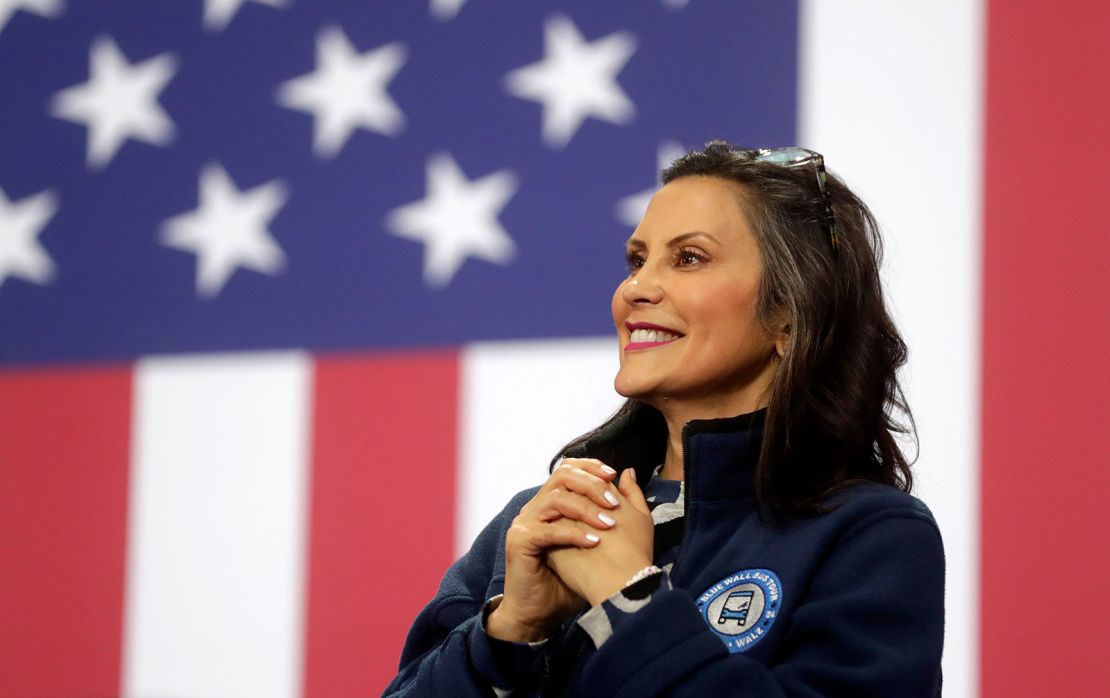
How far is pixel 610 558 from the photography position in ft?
3.89

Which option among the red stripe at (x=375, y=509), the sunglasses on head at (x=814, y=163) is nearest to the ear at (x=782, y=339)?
the sunglasses on head at (x=814, y=163)

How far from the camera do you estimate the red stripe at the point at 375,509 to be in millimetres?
2344

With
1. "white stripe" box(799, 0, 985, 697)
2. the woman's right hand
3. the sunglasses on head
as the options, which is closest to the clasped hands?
the woman's right hand

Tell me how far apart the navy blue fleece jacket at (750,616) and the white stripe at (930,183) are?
2.36 ft

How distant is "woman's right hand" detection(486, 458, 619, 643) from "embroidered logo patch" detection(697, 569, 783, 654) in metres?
0.13

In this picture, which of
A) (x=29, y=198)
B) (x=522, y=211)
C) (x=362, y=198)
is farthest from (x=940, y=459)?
(x=29, y=198)

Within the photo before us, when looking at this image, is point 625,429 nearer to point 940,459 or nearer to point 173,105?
point 940,459

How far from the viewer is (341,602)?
2.40 metres

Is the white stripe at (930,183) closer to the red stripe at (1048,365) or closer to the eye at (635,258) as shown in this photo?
the red stripe at (1048,365)

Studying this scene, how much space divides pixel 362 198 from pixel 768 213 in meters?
1.20

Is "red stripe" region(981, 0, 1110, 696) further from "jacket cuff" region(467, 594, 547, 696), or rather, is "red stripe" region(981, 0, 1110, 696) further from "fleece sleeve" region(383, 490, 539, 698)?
"jacket cuff" region(467, 594, 547, 696)

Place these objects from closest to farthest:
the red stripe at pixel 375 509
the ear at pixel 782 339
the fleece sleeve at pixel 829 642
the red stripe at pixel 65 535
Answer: the fleece sleeve at pixel 829 642 → the ear at pixel 782 339 → the red stripe at pixel 375 509 → the red stripe at pixel 65 535

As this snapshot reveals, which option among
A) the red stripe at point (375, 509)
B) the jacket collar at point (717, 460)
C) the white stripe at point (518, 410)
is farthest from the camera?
the red stripe at point (375, 509)

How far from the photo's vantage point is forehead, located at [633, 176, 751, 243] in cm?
141
